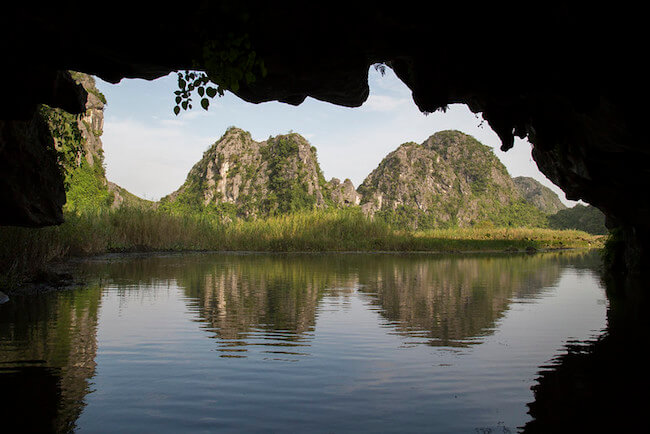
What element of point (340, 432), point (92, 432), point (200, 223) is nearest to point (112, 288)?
point (92, 432)

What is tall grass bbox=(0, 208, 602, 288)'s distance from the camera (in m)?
18.6

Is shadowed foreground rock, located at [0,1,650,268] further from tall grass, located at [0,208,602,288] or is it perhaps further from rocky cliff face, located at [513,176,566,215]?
rocky cliff face, located at [513,176,566,215]

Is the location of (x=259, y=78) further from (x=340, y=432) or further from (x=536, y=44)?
(x=340, y=432)

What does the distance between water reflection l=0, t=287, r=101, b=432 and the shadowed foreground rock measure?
2.36 m

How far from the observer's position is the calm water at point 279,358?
3.13 meters

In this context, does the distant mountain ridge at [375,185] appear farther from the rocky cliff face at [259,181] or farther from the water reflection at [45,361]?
the water reflection at [45,361]

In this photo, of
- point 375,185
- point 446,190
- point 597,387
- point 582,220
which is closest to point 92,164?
point 597,387

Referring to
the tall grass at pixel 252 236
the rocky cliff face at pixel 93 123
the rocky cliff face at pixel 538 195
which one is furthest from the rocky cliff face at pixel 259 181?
the rocky cliff face at pixel 538 195

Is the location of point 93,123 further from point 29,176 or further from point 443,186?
point 443,186

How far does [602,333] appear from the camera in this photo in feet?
19.6

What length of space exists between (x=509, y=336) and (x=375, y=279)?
7098 mm

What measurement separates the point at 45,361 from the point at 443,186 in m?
93.8

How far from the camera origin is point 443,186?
93.9 m

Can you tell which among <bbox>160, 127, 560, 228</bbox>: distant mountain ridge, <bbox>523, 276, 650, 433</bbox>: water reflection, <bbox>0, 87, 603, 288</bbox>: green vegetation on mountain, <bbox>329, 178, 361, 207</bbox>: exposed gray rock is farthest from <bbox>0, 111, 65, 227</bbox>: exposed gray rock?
<bbox>329, 178, 361, 207</bbox>: exposed gray rock
